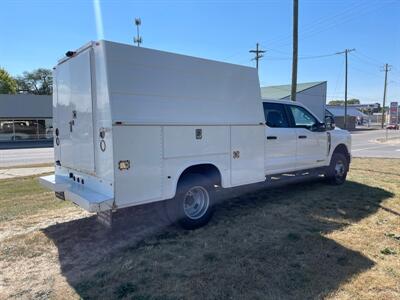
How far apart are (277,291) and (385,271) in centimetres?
142

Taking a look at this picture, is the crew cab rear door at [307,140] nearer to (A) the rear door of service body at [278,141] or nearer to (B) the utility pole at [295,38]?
(A) the rear door of service body at [278,141]

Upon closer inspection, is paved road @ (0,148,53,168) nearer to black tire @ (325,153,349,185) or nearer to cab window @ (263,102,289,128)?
cab window @ (263,102,289,128)

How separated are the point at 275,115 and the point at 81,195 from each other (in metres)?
4.23

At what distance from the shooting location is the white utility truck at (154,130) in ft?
14.7

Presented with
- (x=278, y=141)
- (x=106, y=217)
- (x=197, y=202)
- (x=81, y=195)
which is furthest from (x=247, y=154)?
(x=81, y=195)

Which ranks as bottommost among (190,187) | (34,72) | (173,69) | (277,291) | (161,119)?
(277,291)

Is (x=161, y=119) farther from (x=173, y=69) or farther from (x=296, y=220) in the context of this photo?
(x=296, y=220)

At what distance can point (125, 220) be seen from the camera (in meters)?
6.06

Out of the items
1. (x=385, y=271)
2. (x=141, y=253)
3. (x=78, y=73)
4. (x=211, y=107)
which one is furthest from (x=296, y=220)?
(x=78, y=73)

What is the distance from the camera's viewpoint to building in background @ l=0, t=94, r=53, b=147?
35.3 meters

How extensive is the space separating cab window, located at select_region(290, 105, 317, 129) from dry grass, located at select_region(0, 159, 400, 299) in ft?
5.60

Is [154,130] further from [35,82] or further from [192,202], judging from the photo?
[35,82]

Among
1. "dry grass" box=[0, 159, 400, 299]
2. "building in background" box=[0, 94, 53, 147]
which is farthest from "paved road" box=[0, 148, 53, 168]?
"building in background" box=[0, 94, 53, 147]

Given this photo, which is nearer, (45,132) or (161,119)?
(161,119)
